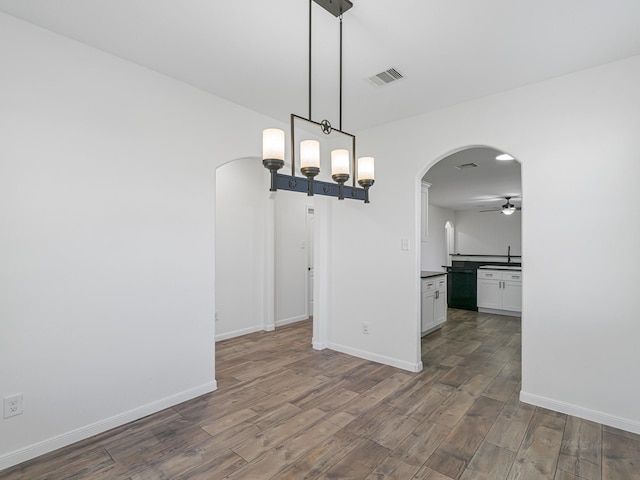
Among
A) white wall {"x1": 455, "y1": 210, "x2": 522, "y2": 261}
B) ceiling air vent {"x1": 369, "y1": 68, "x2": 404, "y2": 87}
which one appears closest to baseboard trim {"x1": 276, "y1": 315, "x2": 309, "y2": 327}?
ceiling air vent {"x1": 369, "y1": 68, "x2": 404, "y2": 87}

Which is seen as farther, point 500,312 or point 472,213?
point 472,213

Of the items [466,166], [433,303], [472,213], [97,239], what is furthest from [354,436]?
[472,213]

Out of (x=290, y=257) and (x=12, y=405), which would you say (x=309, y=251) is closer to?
(x=290, y=257)

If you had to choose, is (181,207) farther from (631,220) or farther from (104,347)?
(631,220)

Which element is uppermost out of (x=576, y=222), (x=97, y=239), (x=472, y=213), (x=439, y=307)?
(x=472, y=213)

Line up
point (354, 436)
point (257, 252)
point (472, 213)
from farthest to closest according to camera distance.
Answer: point (472, 213), point (257, 252), point (354, 436)

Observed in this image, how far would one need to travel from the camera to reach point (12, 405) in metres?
2.05

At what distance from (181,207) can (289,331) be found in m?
2.97

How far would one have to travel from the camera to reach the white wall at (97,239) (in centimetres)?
208

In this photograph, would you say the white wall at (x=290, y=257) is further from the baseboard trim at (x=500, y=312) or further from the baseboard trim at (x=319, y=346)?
the baseboard trim at (x=500, y=312)

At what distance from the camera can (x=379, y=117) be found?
3627mm

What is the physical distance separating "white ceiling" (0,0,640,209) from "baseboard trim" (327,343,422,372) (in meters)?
2.75

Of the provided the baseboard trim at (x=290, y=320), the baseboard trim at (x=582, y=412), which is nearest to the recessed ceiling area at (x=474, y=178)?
the baseboard trim at (x=582, y=412)

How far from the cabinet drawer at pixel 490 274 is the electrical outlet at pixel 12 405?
6.84m
